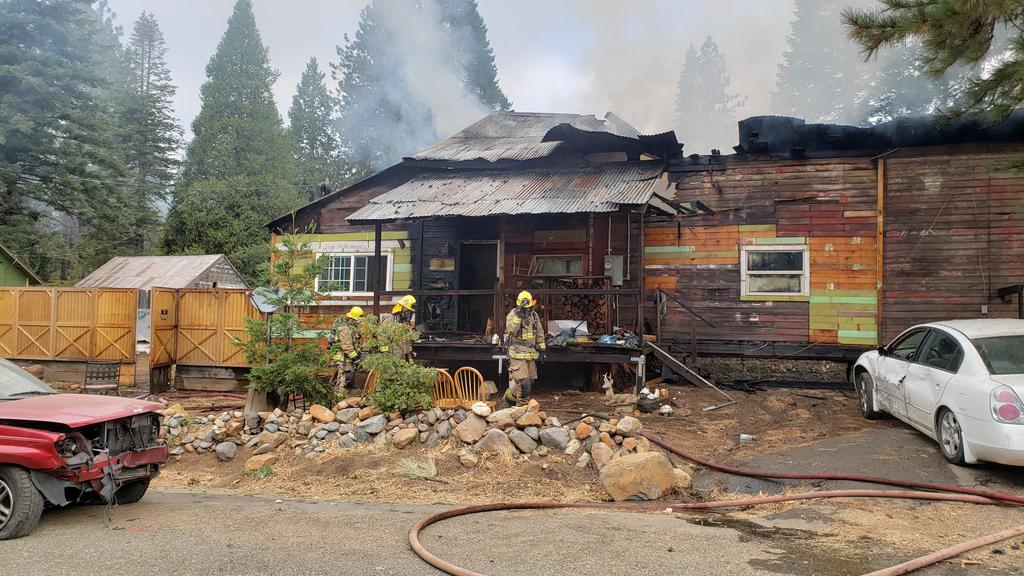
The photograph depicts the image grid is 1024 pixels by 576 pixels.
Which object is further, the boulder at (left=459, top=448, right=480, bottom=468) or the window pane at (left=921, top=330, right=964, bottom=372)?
the boulder at (left=459, top=448, right=480, bottom=468)

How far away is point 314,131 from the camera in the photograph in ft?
133

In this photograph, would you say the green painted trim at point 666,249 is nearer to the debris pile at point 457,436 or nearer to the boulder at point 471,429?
the debris pile at point 457,436

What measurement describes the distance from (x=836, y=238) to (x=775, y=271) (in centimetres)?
123

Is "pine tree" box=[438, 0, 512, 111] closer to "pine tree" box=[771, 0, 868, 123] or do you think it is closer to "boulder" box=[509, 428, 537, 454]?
"pine tree" box=[771, 0, 868, 123]

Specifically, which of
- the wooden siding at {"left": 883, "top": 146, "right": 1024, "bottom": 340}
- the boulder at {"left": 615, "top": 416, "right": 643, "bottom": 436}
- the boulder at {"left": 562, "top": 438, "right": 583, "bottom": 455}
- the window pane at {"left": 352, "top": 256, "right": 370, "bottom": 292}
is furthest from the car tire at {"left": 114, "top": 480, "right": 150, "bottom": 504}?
the wooden siding at {"left": 883, "top": 146, "right": 1024, "bottom": 340}

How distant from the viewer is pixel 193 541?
4.78 meters

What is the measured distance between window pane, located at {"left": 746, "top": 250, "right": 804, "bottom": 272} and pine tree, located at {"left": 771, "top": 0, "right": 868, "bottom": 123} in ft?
75.1

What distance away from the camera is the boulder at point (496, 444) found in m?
7.44

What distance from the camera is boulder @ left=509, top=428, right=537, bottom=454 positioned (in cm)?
750

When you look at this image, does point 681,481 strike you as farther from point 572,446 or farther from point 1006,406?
point 1006,406

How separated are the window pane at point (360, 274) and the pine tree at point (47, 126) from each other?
1716 cm

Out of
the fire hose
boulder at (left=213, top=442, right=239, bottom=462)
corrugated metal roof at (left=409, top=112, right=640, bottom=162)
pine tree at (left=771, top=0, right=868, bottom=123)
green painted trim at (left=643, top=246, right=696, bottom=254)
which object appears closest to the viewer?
the fire hose

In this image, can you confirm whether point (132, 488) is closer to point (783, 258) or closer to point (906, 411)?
point (906, 411)

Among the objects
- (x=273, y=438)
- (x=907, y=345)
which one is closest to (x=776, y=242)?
(x=907, y=345)
